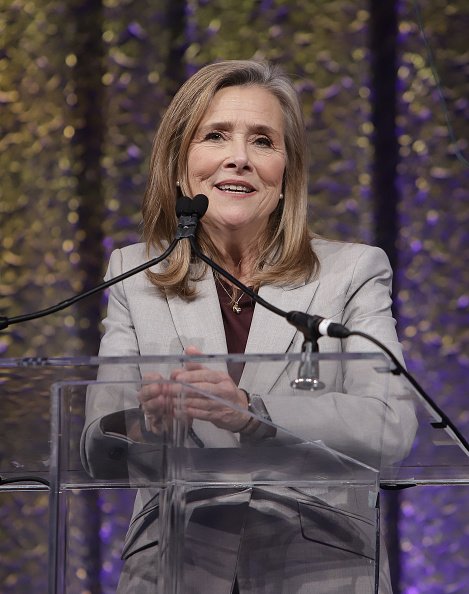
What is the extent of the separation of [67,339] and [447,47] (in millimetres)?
1100

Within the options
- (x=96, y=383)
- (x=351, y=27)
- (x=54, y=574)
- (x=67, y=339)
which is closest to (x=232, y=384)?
(x=96, y=383)

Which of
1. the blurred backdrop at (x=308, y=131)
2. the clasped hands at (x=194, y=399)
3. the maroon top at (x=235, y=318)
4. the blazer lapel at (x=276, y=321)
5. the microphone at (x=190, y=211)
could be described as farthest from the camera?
the blurred backdrop at (x=308, y=131)

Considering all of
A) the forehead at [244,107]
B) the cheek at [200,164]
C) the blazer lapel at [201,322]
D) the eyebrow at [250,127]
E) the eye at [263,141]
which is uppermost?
the forehead at [244,107]

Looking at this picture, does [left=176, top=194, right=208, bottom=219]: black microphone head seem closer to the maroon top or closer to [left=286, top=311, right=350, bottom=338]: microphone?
[left=286, top=311, right=350, bottom=338]: microphone

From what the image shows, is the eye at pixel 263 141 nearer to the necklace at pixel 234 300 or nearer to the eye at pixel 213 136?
the eye at pixel 213 136

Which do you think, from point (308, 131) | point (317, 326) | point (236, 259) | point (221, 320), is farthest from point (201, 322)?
point (308, 131)

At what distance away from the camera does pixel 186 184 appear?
1708 millimetres

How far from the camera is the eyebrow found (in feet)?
5.47

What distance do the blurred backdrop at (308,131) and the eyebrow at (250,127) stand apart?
59cm

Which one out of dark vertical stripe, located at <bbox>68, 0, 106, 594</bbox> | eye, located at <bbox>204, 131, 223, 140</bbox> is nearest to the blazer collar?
eye, located at <bbox>204, 131, 223, 140</bbox>

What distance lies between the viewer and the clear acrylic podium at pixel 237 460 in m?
1.00

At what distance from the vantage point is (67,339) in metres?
2.26

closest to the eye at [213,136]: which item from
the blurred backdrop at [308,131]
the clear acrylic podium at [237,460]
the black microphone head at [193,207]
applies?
the black microphone head at [193,207]

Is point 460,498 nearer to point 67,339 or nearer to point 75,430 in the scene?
point 67,339
